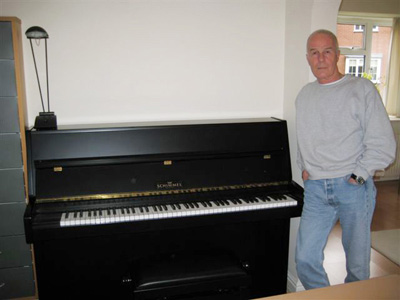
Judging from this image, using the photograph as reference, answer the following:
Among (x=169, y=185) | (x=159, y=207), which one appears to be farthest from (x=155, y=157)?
(x=159, y=207)

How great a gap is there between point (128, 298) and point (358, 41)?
197 inches

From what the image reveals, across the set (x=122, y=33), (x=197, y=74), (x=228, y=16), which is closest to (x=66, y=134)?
(x=122, y=33)

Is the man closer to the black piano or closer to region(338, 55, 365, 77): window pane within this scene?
the black piano

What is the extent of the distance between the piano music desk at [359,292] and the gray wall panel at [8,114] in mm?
1892

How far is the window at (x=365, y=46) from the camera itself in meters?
5.55

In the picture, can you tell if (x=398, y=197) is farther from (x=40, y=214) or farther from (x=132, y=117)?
(x=40, y=214)

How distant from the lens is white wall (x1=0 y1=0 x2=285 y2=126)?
247 cm

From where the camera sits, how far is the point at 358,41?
5.68 meters

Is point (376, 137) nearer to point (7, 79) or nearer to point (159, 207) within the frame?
point (159, 207)

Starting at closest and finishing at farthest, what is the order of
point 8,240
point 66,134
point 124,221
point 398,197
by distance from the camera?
point 124,221, point 66,134, point 8,240, point 398,197

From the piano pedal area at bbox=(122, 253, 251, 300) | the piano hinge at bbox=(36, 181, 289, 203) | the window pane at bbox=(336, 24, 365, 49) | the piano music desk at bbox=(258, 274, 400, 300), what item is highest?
the window pane at bbox=(336, 24, 365, 49)

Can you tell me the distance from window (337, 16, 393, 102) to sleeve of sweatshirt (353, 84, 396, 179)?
391cm

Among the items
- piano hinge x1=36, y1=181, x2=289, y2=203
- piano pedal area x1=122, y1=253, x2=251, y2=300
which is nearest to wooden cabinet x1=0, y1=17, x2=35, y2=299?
piano hinge x1=36, y1=181, x2=289, y2=203

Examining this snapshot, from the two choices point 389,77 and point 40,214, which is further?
point 389,77
